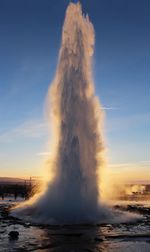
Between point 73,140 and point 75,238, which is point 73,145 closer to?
point 73,140

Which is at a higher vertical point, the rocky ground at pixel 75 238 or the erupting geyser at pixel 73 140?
the erupting geyser at pixel 73 140

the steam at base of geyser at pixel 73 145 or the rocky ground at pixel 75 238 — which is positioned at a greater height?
the steam at base of geyser at pixel 73 145

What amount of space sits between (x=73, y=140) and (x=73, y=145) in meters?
0.47

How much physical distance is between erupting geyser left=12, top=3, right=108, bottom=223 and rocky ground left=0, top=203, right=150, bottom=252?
3.08m

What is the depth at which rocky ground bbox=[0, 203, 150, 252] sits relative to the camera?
785 inches

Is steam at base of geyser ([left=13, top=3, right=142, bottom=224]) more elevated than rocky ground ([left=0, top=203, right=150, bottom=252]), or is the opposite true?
steam at base of geyser ([left=13, top=3, right=142, bottom=224])

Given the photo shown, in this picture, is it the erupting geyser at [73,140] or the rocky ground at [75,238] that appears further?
the erupting geyser at [73,140]

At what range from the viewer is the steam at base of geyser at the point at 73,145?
103ft

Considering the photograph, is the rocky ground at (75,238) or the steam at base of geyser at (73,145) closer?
the rocky ground at (75,238)

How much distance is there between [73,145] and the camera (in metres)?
34.5

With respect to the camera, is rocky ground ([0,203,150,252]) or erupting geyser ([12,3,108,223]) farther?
erupting geyser ([12,3,108,223])

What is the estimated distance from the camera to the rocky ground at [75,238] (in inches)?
785

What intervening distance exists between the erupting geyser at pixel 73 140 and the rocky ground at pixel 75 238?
3.08 meters

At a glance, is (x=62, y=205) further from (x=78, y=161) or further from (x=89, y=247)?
(x=89, y=247)
